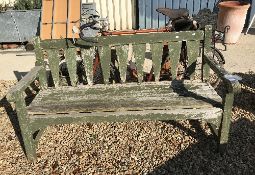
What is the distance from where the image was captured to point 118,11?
8.94m

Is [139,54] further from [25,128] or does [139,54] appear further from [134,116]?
[25,128]

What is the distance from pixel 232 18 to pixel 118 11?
3174 millimetres

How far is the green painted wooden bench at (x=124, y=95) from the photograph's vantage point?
3.62 metres

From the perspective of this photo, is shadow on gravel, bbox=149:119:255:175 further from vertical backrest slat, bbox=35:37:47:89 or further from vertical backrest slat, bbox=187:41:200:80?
vertical backrest slat, bbox=35:37:47:89

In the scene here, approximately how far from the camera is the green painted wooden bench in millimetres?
3615

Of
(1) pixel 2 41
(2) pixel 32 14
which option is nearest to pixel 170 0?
(2) pixel 32 14

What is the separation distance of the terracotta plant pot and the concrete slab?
15.0 ft

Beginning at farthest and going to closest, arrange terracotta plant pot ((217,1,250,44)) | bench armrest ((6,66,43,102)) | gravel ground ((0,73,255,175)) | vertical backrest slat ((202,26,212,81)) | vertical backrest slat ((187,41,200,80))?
terracotta plant pot ((217,1,250,44)), vertical backrest slat ((187,41,200,80)), vertical backrest slat ((202,26,212,81)), gravel ground ((0,73,255,175)), bench armrest ((6,66,43,102))

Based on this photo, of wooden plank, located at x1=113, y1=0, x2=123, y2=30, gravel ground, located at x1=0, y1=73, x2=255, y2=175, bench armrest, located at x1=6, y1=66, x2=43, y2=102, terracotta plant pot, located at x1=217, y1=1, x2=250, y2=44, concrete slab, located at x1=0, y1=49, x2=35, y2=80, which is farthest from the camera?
wooden plank, located at x1=113, y1=0, x2=123, y2=30

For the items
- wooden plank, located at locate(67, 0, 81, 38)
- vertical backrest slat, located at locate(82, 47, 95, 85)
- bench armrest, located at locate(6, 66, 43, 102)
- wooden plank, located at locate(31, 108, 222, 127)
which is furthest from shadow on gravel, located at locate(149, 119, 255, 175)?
wooden plank, located at locate(67, 0, 81, 38)

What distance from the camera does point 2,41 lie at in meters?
8.19

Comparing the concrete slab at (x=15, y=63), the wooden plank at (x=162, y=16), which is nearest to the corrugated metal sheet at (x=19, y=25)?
the concrete slab at (x=15, y=63)

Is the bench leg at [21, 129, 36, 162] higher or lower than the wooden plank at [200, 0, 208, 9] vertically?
lower

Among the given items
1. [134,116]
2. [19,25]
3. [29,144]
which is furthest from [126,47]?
[19,25]
